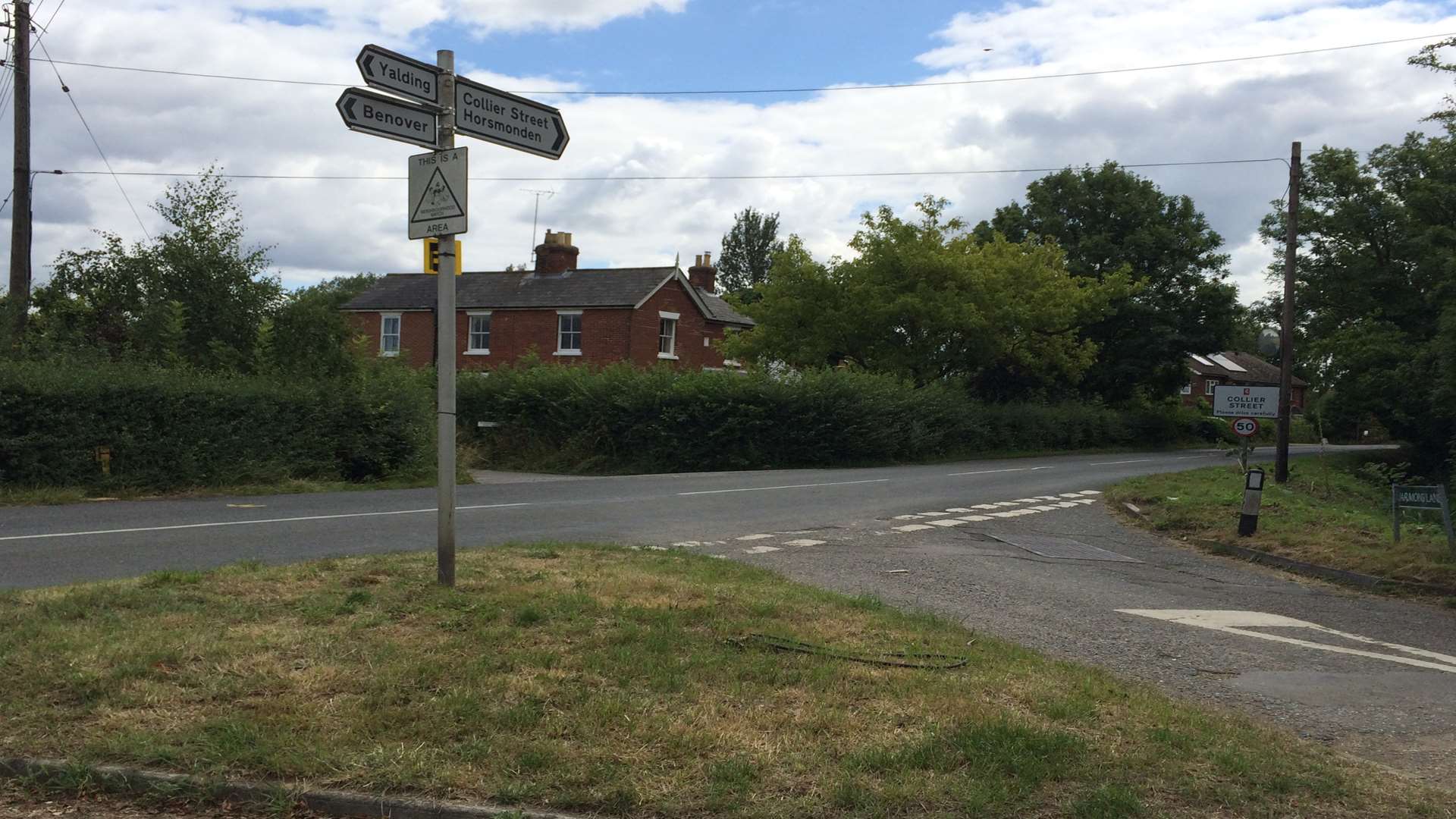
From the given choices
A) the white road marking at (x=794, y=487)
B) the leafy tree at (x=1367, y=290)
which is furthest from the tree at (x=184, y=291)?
the leafy tree at (x=1367, y=290)

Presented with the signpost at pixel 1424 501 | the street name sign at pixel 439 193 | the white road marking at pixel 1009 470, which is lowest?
the white road marking at pixel 1009 470

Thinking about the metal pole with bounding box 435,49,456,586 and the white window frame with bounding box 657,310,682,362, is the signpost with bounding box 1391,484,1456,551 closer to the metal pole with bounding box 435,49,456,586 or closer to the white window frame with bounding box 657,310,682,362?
Result: the metal pole with bounding box 435,49,456,586

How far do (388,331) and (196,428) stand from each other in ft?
103

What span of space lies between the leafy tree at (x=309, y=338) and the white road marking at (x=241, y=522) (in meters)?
7.18

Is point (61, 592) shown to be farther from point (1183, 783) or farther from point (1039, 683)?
point (1183, 783)

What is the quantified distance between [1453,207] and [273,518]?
27239 millimetres

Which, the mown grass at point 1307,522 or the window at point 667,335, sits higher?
the window at point 667,335

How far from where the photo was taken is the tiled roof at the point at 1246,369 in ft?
286

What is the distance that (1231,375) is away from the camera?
9094 cm

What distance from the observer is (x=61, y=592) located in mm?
6922

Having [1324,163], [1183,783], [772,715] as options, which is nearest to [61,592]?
[772,715]

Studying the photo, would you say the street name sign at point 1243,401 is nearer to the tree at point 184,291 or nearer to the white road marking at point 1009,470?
the white road marking at point 1009,470

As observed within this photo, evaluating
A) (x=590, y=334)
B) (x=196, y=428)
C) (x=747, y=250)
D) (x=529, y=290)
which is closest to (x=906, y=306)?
(x=590, y=334)

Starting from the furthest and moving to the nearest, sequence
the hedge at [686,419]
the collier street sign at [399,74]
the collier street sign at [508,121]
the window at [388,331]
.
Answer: the window at [388,331] < the hedge at [686,419] < the collier street sign at [508,121] < the collier street sign at [399,74]
